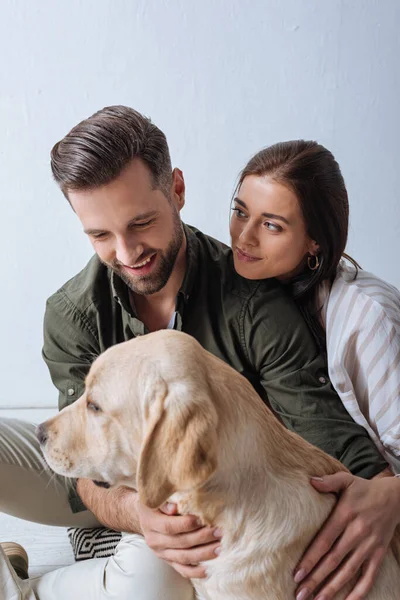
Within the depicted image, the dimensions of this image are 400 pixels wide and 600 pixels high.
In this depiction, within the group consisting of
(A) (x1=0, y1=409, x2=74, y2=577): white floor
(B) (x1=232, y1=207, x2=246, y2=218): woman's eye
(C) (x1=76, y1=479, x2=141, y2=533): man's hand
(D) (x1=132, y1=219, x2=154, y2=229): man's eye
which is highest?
(D) (x1=132, y1=219, x2=154, y2=229): man's eye

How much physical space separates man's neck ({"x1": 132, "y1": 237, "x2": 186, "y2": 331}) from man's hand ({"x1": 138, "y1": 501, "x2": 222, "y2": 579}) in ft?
1.97

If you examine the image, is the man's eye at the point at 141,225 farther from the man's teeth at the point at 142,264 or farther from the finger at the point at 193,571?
the finger at the point at 193,571

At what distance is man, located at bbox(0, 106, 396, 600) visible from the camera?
157 centimetres

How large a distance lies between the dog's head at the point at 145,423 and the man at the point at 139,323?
0.21 meters

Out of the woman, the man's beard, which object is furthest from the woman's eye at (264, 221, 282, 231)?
the man's beard

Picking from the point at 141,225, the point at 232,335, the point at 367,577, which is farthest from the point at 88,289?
the point at 367,577

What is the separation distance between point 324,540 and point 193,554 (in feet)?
0.83

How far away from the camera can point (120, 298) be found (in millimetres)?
1777

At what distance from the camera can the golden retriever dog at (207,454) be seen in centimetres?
111

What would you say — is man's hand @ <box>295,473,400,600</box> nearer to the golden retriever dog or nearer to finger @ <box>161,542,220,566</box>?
the golden retriever dog

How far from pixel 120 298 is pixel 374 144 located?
154 centimetres

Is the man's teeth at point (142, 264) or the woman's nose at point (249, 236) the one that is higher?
the woman's nose at point (249, 236)

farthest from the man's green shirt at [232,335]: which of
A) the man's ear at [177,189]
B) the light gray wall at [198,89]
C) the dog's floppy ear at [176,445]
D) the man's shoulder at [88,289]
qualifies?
the light gray wall at [198,89]

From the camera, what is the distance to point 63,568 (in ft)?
5.90
